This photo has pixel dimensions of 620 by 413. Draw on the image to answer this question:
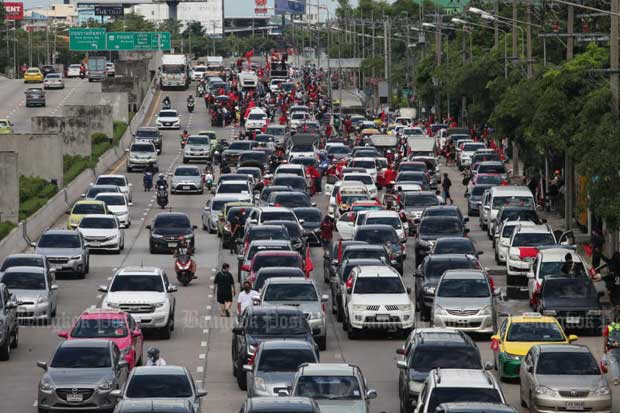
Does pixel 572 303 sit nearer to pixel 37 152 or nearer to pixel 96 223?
pixel 96 223

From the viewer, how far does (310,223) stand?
5566 cm

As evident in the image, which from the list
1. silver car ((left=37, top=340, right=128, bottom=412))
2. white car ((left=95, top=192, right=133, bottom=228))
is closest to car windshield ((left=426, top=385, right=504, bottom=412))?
silver car ((left=37, top=340, right=128, bottom=412))

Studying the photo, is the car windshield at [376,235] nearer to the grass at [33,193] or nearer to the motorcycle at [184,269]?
the motorcycle at [184,269]

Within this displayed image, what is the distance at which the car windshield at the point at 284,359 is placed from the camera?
2903 centimetres

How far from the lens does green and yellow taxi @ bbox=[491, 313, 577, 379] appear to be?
106 ft

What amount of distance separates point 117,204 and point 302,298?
81.9ft

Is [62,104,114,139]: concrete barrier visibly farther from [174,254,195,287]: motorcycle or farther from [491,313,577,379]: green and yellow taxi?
Answer: [491,313,577,379]: green and yellow taxi

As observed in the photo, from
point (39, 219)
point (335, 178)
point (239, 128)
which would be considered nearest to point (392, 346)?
point (39, 219)

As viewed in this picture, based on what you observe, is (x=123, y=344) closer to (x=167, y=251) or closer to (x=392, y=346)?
(x=392, y=346)

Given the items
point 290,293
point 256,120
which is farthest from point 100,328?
point 256,120

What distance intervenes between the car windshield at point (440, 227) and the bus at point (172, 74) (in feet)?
290

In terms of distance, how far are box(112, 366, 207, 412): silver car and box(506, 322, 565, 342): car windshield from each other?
829 centimetres

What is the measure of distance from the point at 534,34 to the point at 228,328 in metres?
47.1

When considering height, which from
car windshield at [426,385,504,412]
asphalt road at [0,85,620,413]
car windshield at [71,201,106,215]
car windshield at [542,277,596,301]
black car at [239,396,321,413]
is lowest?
asphalt road at [0,85,620,413]
